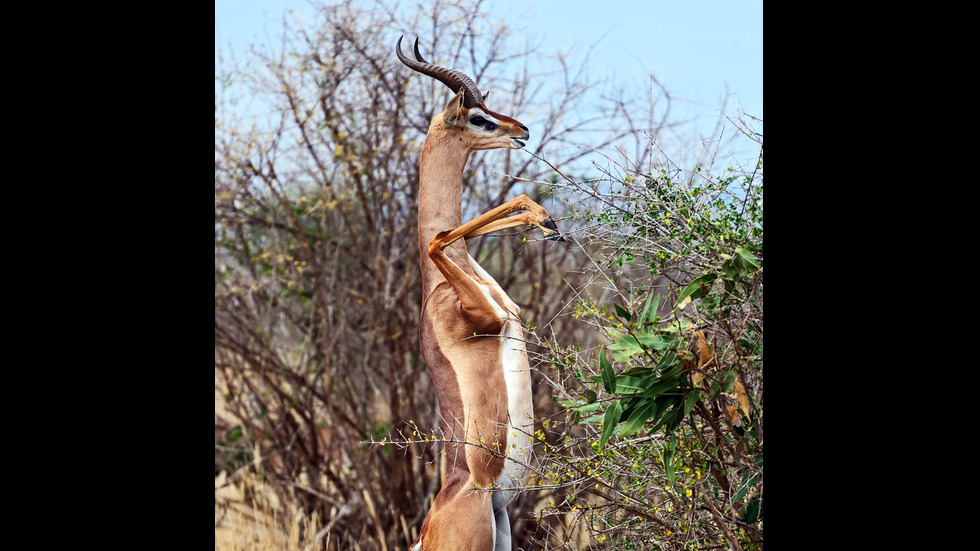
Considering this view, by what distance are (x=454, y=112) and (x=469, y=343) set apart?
25.5 inches

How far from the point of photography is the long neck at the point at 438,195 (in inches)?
87.0

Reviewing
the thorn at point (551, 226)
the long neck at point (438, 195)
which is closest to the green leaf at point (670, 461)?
the thorn at point (551, 226)

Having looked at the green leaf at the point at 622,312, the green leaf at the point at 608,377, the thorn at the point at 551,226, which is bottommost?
the green leaf at the point at 608,377

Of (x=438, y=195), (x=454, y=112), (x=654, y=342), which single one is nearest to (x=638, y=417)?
(x=654, y=342)

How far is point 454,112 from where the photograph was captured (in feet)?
7.20

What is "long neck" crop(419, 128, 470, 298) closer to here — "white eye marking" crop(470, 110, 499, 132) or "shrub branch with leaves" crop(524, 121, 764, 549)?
"white eye marking" crop(470, 110, 499, 132)

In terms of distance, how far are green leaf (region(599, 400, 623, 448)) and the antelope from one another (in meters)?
0.24

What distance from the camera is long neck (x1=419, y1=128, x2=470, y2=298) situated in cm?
221

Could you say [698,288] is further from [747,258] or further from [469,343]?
[469,343]

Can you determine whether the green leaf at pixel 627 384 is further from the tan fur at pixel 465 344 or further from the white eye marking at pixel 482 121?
the white eye marking at pixel 482 121

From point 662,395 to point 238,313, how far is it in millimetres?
3438
